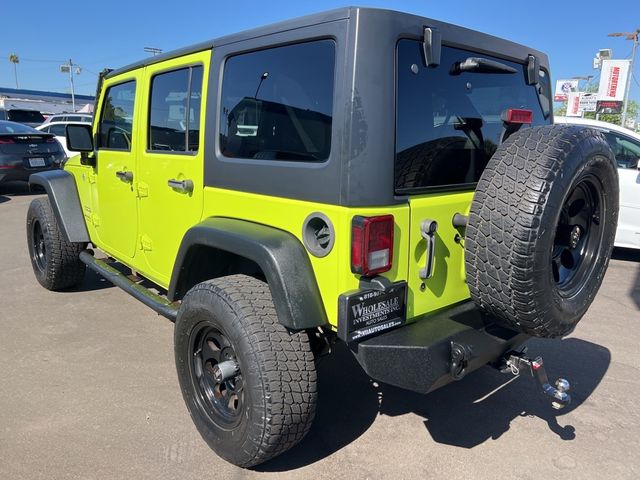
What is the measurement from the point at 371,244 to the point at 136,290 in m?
2.10

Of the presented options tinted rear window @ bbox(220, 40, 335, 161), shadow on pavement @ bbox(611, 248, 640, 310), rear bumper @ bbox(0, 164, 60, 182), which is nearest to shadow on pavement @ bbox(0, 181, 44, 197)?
rear bumper @ bbox(0, 164, 60, 182)

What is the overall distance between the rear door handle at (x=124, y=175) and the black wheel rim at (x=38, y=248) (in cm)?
186

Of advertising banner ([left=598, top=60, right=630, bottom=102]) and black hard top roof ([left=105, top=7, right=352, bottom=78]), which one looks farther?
advertising banner ([left=598, top=60, right=630, bottom=102])

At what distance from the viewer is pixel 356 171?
1.95 meters

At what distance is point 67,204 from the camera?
443 centimetres

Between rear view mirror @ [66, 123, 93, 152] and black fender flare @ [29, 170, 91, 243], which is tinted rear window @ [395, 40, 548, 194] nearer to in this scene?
rear view mirror @ [66, 123, 93, 152]

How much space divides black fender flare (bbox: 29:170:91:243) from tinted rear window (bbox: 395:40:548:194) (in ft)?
10.9

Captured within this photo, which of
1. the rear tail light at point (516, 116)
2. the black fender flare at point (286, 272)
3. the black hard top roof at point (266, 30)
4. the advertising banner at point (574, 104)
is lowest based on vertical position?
the black fender flare at point (286, 272)

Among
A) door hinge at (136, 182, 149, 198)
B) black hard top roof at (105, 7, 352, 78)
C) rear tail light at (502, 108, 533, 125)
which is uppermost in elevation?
black hard top roof at (105, 7, 352, 78)

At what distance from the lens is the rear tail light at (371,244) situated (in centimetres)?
195

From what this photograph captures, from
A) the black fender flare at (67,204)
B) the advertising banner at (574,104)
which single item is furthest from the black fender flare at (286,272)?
the advertising banner at (574,104)

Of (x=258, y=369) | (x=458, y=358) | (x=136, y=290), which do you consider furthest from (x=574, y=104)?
(x=258, y=369)

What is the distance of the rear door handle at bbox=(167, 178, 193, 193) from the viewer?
2.81m

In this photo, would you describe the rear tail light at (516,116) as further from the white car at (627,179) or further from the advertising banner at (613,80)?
the advertising banner at (613,80)
